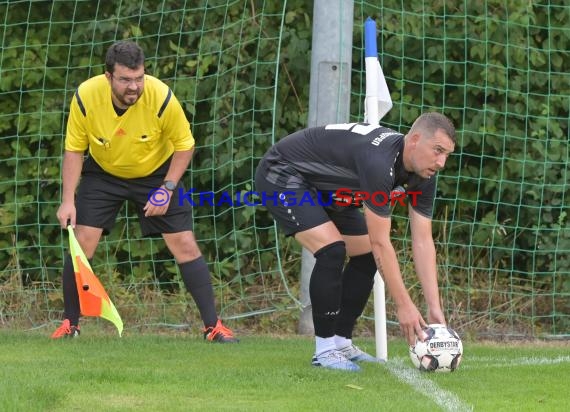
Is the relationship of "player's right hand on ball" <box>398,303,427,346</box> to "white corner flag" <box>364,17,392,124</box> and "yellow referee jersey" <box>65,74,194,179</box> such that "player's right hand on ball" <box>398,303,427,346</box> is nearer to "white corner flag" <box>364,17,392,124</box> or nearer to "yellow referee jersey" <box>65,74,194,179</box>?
"white corner flag" <box>364,17,392,124</box>

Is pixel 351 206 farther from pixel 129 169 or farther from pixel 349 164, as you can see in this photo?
pixel 129 169

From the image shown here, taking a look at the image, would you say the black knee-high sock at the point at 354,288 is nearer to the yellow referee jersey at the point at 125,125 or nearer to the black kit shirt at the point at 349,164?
the black kit shirt at the point at 349,164

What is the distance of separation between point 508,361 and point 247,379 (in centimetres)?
166

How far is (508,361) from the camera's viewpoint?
6660 mm

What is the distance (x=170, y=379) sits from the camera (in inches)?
227

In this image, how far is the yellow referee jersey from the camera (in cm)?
710

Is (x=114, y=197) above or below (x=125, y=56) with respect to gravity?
below

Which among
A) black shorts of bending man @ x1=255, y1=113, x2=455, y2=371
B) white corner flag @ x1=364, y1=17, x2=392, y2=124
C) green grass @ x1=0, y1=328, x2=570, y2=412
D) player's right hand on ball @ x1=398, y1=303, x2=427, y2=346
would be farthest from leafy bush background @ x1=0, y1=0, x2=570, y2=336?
player's right hand on ball @ x1=398, y1=303, x2=427, y2=346

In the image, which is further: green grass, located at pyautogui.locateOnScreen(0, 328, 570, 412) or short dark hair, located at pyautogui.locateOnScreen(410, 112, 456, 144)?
short dark hair, located at pyautogui.locateOnScreen(410, 112, 456, 144)

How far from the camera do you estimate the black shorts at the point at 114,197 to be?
7.32m

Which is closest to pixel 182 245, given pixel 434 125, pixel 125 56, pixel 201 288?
pixel 201 288

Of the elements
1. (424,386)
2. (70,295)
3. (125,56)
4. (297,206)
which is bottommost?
(424,386)

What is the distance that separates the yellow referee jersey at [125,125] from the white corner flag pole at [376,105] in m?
1.17

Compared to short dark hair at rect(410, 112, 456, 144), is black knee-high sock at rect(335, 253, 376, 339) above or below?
below
